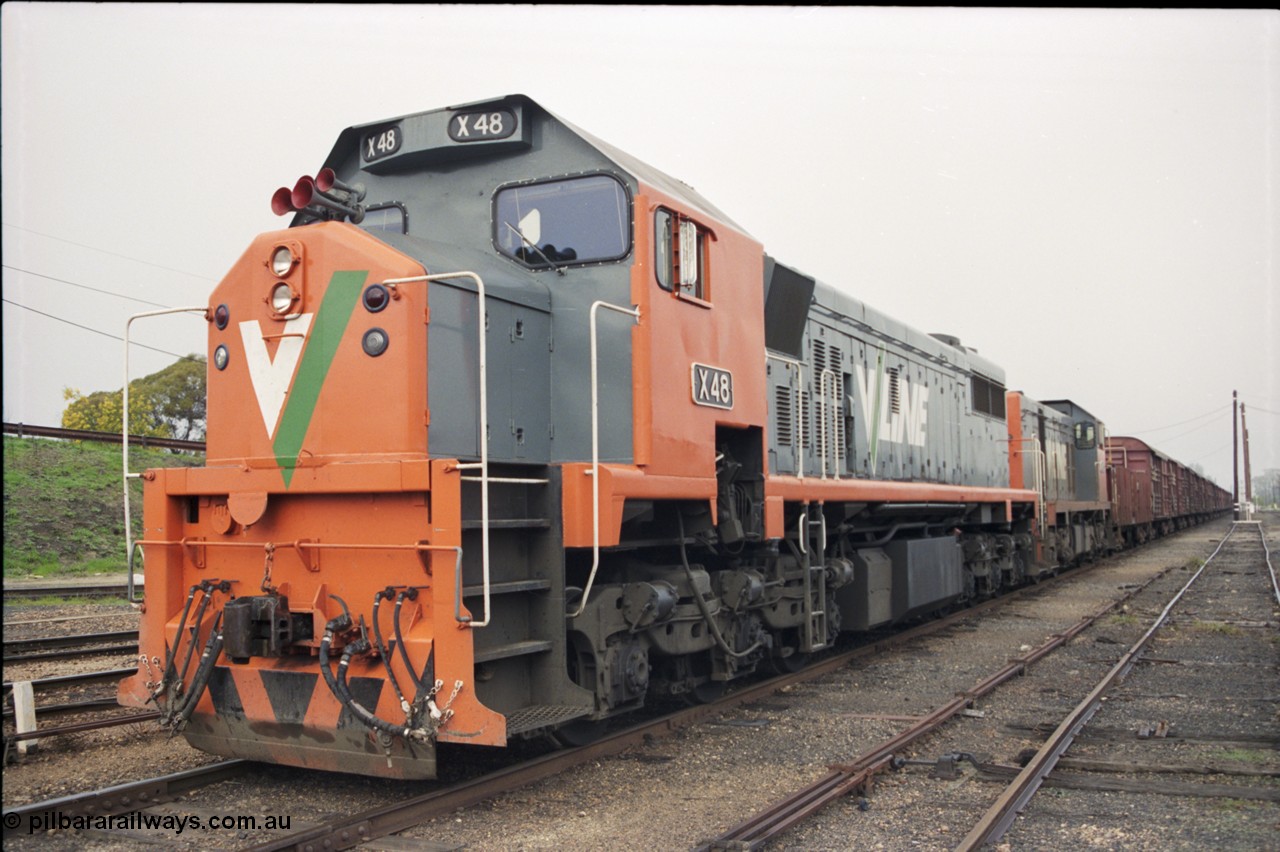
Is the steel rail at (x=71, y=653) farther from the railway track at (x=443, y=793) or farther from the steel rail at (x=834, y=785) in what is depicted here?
the steel rail at (x=834, y=785)

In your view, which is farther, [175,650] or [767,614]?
[767,614]

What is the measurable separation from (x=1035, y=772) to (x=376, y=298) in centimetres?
439

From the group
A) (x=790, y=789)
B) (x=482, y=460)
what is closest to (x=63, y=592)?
(x=482, y=460)

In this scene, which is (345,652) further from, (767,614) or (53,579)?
(53,579)

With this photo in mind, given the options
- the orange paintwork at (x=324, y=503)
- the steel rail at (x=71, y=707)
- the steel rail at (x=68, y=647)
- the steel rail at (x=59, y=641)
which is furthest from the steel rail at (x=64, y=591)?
the orange paintwork at (x=324, y=503)

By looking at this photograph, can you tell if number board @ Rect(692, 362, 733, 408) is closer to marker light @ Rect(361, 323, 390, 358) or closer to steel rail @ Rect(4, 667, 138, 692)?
marker light @ Rect(361, 323, 390, 358)

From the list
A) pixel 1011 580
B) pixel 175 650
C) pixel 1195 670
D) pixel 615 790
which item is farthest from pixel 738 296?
pixel 1011 580

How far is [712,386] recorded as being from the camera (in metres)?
6.85

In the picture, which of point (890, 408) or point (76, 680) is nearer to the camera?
point (76, 680)

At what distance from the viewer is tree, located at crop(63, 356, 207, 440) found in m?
32.1

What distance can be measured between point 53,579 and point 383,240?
1676cm

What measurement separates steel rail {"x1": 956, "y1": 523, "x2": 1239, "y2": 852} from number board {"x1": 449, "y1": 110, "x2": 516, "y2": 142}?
178 inches

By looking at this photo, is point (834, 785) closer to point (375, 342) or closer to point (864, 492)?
point (375, 342)

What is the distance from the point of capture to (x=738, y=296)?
24.1 feet
